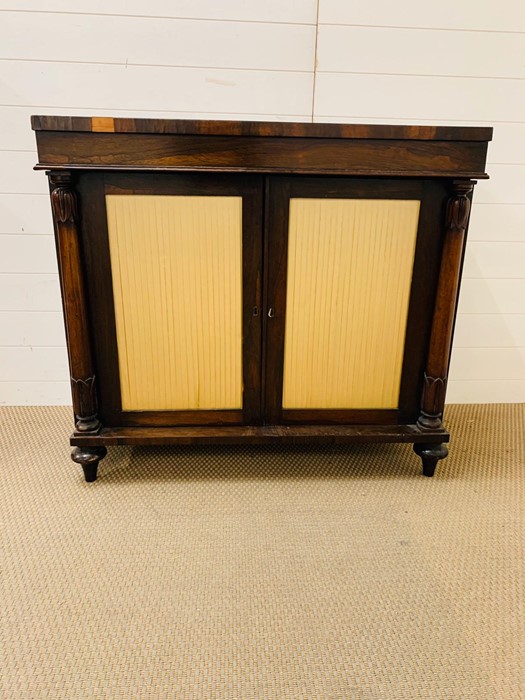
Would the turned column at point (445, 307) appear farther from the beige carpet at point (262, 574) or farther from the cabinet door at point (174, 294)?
the cabinet door at point (174, 294)

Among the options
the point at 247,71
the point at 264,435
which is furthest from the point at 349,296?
the point at 247,71

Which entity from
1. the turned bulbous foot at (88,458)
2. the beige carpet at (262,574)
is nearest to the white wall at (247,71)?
the turned bulbous foot at (88,458)

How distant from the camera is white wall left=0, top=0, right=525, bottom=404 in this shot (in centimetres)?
160

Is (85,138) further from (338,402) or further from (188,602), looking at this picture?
(188,602)

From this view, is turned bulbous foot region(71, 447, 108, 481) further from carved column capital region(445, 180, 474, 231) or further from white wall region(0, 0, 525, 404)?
A: carved column capital region(445, 180, 474, 231)

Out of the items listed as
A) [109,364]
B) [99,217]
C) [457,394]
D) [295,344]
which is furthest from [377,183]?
[457,394]

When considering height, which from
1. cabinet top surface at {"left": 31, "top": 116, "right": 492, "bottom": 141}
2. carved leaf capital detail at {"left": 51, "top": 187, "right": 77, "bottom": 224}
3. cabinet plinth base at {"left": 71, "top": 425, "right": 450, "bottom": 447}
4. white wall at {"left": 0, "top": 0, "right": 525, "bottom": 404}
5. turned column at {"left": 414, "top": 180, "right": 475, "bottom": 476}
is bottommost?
cabinet plinth base at {"left": 71, "top": 425, "right": 450, "bottom": 447}

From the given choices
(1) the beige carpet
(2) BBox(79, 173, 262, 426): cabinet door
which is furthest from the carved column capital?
(1) the beige carpet

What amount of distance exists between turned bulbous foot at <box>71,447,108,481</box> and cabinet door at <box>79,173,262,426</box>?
0.09 metres

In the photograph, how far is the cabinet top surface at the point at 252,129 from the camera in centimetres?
117

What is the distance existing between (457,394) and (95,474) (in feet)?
4.86

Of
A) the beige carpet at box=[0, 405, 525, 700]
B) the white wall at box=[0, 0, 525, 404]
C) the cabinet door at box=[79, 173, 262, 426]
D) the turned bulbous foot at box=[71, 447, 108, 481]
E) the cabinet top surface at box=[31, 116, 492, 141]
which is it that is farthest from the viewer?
the white wall at box=[0, 0, 525, 404]

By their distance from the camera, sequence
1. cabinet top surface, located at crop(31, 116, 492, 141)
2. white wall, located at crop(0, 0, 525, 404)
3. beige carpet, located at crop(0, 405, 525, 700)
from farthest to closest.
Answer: white wall, located at crop(0, 0, 525, 404) → cabinet top surface, located at crop(31, 116, 492, 141) → beige carpet, located at crop(0, 405, 525, 700)

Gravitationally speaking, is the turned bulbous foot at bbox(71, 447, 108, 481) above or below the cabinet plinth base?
below
